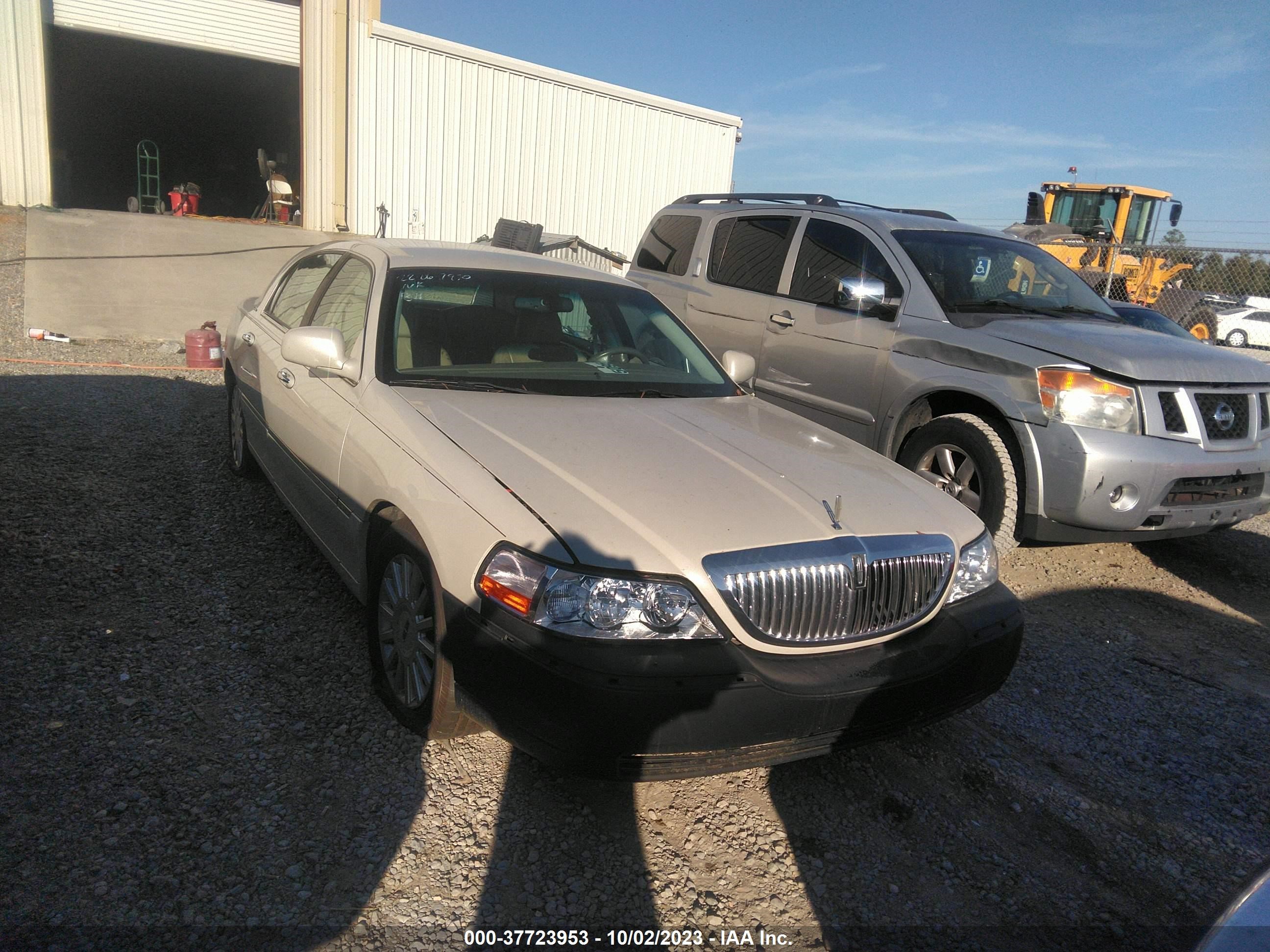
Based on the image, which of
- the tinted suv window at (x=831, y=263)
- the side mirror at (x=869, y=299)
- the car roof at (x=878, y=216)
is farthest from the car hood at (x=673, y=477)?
the car roof at (x=878, y=216)

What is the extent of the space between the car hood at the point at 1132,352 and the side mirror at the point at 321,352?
3.43 metres

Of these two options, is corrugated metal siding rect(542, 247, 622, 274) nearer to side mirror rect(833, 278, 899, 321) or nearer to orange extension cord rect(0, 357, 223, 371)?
orange extension cord rect(0, 357, 223, 371)

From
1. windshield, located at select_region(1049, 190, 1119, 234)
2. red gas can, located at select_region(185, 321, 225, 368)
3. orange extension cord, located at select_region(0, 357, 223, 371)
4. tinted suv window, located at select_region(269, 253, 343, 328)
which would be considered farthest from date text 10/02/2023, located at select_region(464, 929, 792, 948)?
windshield, located at select_region(1049, 190, 1119, 234)

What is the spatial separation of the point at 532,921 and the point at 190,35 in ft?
61.7

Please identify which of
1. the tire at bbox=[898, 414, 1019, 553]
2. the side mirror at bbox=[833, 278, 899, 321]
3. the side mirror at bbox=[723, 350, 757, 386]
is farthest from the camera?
the side mirror at bbox=[833, 278, 899, 321]

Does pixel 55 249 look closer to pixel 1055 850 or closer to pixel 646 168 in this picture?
pixel 646 168

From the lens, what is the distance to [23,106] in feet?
47.3

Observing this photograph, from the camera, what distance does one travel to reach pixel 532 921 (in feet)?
7.32

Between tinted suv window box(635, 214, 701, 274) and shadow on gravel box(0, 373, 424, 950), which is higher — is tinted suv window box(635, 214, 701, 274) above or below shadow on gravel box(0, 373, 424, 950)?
above

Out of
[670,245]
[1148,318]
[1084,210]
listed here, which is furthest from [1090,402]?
[1084,210]

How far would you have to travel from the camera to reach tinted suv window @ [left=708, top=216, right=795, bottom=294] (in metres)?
6.25

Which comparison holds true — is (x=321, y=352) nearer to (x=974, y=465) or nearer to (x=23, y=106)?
(x=974, y=465)

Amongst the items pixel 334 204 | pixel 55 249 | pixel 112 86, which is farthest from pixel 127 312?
pixel 112 86

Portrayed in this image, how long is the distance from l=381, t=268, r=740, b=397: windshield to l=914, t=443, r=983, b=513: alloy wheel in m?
1.63
